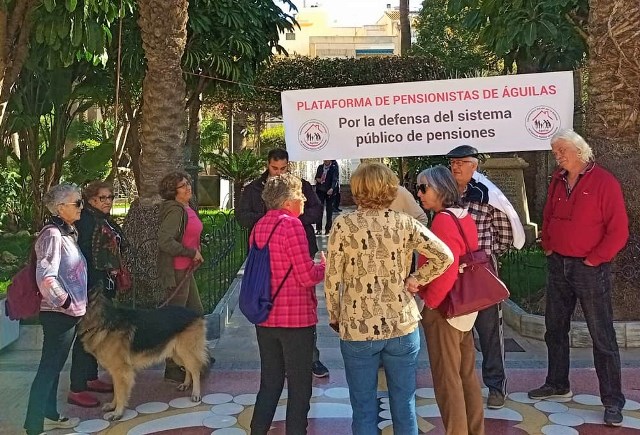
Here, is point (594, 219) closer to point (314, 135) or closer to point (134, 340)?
point (314, 135)

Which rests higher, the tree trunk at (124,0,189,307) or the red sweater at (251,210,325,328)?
the tree trunk at (124,0,189,307)

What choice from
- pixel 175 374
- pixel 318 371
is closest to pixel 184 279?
pixel 175 374

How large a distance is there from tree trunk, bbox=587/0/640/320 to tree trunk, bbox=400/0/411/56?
50.2ft

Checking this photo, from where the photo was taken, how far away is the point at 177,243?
5.33 metres

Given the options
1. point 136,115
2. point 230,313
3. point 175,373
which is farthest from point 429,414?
point 136,115

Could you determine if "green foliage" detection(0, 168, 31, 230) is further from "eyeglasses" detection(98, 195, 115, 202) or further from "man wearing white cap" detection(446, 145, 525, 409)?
"man wearing white cap" detection(446, 145, 525, 409)

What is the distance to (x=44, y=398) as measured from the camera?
435 cm

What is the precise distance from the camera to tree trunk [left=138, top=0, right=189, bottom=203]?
7.46 meters

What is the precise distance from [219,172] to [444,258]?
1842 cm

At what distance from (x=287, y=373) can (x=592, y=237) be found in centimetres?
214

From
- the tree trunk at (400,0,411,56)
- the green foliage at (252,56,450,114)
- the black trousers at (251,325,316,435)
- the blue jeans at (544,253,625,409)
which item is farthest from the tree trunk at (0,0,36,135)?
the tree trunk at (400,0,411,56)

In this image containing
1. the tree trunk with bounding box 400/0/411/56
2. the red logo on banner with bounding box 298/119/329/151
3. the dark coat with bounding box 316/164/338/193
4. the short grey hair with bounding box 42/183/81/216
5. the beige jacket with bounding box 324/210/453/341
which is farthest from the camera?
the tree trunk with bounding box 400/0/411/56

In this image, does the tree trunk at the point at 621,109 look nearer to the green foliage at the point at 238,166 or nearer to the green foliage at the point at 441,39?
the green foliage at the point at 441,39

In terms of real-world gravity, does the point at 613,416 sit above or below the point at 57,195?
below
